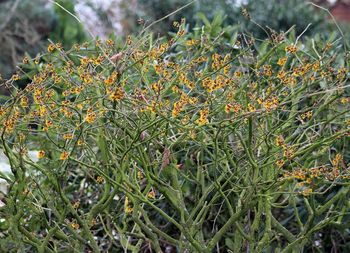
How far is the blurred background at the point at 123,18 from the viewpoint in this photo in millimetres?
9602

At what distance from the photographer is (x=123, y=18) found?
38.5ft

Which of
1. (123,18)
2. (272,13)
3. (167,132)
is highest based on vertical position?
(167,132)

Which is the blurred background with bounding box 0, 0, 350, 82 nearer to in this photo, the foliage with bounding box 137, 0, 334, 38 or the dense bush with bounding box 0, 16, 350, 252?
the foliage with bounding box 137, 0, 334, 38

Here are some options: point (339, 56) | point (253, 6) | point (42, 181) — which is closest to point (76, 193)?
point (42, 181)

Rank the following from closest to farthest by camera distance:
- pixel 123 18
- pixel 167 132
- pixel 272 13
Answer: pixel 167 132
pixel 272 13
pixel 123 18

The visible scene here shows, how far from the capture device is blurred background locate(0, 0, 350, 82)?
9.60 metres

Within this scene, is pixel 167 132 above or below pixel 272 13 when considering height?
above

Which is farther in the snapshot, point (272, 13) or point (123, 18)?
point (123, 18)

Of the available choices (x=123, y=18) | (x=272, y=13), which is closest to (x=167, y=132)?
(x=272, y=13)

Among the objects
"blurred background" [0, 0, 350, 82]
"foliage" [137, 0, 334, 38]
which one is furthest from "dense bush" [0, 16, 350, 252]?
"foliage" [137, 0, 334, 38]

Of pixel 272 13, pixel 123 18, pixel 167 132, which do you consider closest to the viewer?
pixel 167 132

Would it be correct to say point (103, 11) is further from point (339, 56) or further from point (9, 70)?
point (339, 56)

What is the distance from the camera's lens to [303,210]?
13.0 ft

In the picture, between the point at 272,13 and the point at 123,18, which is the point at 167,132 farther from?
the point at 123,18
